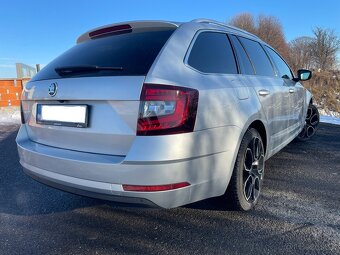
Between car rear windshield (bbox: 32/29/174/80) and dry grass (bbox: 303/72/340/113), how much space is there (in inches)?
539

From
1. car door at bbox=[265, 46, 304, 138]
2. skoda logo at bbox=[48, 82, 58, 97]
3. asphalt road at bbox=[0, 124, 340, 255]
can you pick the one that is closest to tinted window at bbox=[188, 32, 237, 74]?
skoda logo at bbox=[48, 82, 58, 97]

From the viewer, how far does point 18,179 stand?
3.75m

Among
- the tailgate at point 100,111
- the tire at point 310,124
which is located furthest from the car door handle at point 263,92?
the tire at point 310,124

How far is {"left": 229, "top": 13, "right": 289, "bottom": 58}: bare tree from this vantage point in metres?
42.5

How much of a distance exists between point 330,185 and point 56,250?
113 inches

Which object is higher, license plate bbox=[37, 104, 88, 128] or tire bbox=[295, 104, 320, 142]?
license plate bbox=[37, 104, 88, 128]

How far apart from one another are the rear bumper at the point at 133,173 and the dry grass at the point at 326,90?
534 inches

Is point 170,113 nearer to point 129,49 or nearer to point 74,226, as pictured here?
point 129,49

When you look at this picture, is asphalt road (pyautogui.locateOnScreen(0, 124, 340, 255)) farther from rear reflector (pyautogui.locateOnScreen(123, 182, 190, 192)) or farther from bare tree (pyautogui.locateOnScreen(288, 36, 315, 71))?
bare tree (pyautogui.locateOnScreen(288, 36, 315, 71))

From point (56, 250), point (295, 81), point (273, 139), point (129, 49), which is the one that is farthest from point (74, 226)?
point (295, 81)

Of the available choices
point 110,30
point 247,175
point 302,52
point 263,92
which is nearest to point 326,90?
point 263,92

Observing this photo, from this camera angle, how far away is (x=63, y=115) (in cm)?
220

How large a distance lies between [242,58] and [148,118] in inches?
59.4

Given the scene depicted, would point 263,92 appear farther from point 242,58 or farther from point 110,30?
point 110,30
